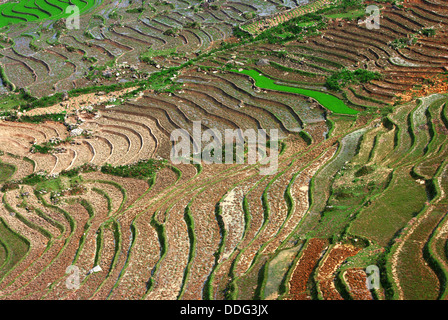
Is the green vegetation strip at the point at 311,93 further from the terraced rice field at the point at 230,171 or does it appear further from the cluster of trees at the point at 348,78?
the cluster of trees at the point at 348,78

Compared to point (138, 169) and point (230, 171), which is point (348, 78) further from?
point (138, 169)

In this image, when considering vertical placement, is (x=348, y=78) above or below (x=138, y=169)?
above

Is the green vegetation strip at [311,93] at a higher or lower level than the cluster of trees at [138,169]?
higher

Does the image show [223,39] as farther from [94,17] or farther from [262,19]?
[94,17]

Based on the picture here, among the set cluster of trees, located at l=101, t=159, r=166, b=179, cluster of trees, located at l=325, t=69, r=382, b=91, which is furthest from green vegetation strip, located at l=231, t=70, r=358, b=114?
cluster of trees, located at l=101, t=159, r=166, b=179

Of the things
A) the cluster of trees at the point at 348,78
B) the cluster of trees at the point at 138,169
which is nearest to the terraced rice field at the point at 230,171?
the cluster of trees at the point at 138,169

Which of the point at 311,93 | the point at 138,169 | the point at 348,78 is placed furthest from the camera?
the point at 348,78

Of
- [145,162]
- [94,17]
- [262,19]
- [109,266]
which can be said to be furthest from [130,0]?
[109,266]

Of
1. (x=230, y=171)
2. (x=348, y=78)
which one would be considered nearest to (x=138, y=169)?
(x=230, y=171)
